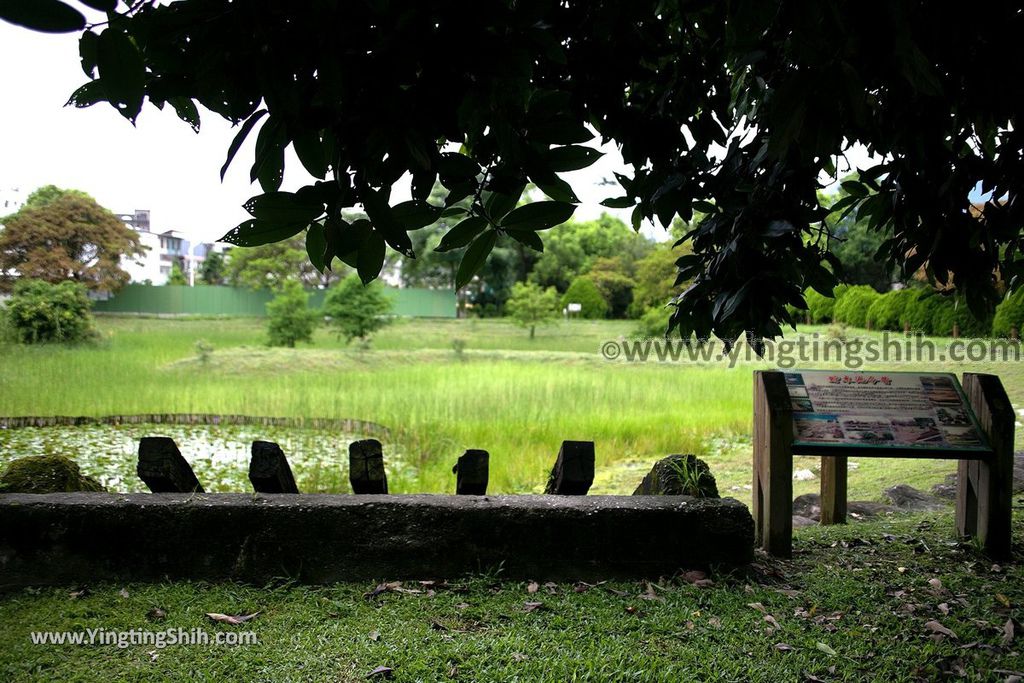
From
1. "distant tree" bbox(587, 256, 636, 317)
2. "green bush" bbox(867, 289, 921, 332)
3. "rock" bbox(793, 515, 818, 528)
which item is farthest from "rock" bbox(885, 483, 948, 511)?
"distant tree" bbox(587, 256, 636, 317)

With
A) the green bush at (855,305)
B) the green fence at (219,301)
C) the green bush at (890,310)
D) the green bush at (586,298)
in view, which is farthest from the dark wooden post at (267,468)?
the green bush at (586,298)

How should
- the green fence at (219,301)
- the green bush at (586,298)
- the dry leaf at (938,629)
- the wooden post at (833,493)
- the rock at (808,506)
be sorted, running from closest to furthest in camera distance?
1. the dry leaf at (938,629)
2. the wooden post at (833,493)
3. the rock at (808,506)
4. the green fence at (219,301)
5. the green bush at (586,298)

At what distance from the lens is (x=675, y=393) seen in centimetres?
527

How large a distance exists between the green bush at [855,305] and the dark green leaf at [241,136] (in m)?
5.75

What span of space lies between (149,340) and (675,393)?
152 inches

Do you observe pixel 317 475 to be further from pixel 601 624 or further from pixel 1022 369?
pixel 1022 369

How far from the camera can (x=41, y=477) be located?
1.79 m

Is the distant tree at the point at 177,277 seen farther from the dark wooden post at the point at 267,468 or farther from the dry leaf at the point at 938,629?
the dry leaf at the point at 938,629

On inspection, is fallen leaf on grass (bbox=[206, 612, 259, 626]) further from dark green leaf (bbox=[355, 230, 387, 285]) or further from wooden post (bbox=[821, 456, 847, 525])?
wooden post (bbox=[821, 456, 847, 525])

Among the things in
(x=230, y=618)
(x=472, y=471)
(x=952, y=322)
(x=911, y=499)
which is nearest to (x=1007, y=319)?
(x=952, y=322)

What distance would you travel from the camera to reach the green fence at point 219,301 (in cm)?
504

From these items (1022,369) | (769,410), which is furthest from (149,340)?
(1022,369)

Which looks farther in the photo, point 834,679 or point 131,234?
point 131,234

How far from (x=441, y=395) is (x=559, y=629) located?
3.63 meters
